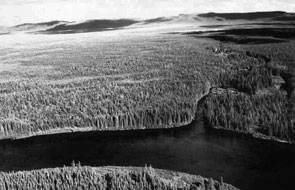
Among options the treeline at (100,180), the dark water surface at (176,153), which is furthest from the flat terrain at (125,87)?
the treeline at (100,180)

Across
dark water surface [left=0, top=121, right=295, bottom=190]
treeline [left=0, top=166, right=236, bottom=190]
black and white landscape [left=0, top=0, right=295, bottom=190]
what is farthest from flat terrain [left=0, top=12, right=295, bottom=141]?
treeline [left=0, top=166, right=236, bottom=190]

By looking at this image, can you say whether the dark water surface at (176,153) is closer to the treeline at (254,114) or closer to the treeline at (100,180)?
the treeline at (254,114)

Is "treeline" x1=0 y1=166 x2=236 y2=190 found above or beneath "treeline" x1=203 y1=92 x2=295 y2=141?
beneath

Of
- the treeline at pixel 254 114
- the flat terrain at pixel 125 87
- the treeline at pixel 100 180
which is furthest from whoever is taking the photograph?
the flat terrain at pixel 125 87

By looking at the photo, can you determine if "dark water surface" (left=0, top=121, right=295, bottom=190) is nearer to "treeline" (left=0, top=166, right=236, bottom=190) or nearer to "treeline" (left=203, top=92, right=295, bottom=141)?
"treeline" (left=203, top=92, right=295, bottom=141)

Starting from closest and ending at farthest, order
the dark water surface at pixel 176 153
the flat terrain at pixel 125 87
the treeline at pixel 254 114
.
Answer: the dark water surface at pixel 176 153, the treeline at pixel 254 114, the flat terrain at pixel 125 87
